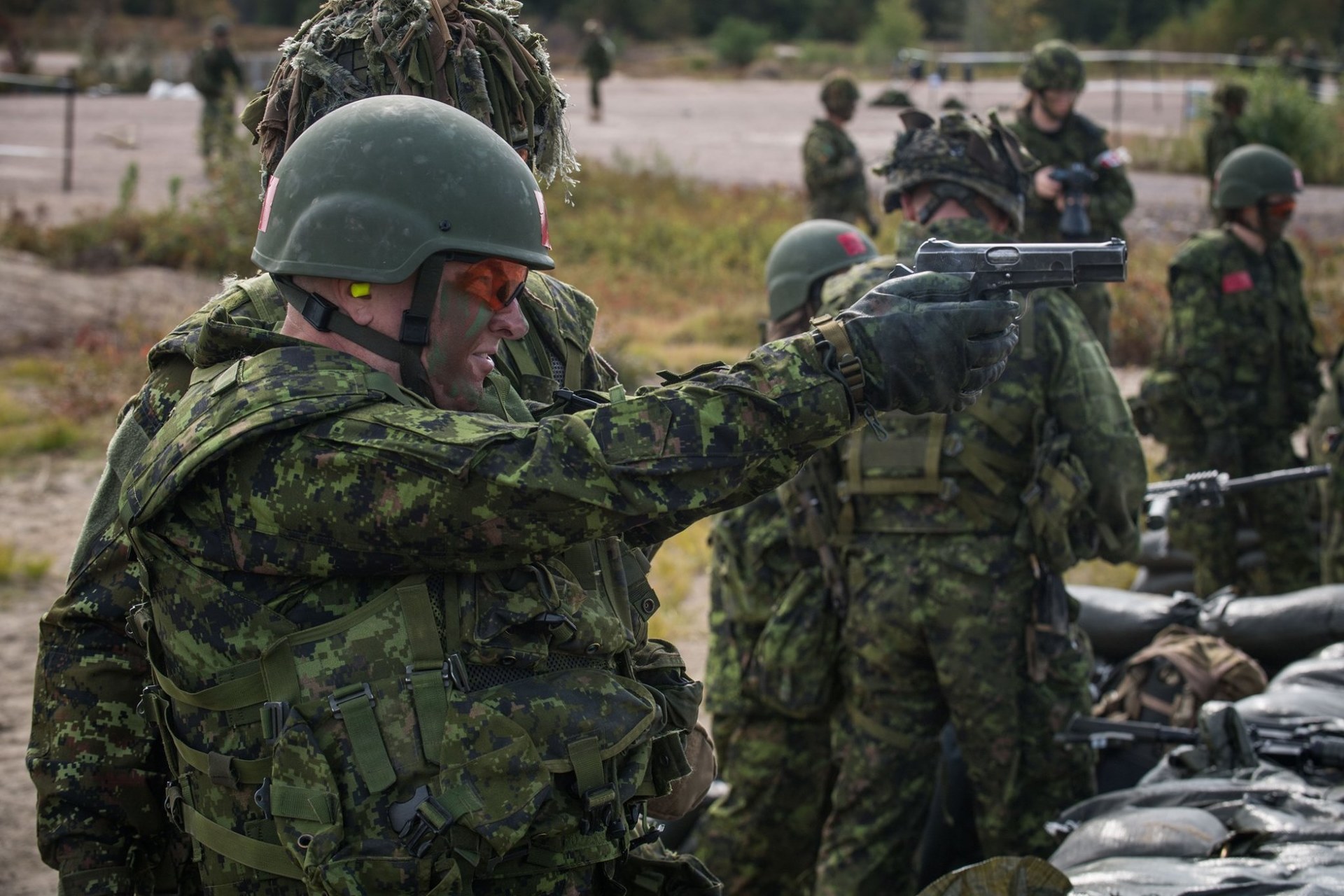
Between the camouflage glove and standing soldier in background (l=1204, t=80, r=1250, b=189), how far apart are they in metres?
10.3

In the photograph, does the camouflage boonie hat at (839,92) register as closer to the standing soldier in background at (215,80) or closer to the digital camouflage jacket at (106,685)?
the standing soldier in background at (215,80)

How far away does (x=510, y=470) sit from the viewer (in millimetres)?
2076

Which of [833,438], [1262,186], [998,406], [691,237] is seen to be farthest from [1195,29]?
[833,438]

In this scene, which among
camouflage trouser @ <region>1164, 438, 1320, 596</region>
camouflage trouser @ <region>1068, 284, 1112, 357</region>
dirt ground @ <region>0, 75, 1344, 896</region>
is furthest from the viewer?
camouflage trouser @ <region>1068, 284, 1112, 357</region>

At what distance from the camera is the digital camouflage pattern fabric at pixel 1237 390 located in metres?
6.79

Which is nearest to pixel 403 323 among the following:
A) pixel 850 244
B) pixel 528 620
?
pixel 528 620

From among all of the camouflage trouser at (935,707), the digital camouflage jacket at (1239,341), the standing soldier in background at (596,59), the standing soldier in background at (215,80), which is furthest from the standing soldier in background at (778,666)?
the standing soldier in background at (596,59)

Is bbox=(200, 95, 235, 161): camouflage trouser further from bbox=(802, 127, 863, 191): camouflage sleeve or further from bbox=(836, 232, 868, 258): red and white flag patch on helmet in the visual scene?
bbox=(836, 232, 868, 258): red and white flag patch on helmet

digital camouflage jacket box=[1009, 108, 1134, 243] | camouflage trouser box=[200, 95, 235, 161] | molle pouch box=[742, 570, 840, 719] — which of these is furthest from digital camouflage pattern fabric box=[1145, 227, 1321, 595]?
camouflage trouser box=[200, 95, 235, 161]

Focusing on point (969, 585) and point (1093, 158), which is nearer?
point (969, 585)

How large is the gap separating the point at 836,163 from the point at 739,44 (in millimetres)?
27317

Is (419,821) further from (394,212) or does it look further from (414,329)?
(394,212)

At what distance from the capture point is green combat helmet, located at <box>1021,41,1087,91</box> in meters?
8.09

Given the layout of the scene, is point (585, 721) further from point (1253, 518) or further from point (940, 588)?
point (1253, 518)
